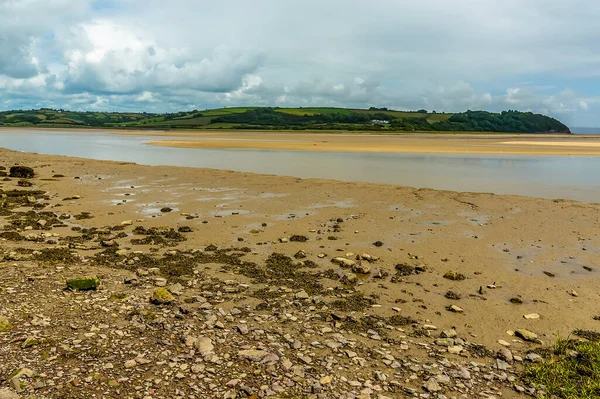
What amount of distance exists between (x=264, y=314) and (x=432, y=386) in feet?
10.4

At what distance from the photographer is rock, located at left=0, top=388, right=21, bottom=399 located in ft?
15.2

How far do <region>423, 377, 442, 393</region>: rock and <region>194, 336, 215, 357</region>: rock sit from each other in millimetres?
3020

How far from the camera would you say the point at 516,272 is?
33.8ft

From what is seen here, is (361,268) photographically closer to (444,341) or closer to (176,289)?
(444,341)

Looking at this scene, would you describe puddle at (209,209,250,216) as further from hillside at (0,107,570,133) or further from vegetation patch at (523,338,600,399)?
hillside at (0,107,570,133)

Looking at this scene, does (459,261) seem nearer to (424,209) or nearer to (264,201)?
(424,209)

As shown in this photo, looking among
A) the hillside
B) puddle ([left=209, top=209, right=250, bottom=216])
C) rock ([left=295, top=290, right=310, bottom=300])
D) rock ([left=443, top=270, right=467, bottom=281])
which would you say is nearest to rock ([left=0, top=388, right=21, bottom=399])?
rock ([left=295, top=290, right=310, bottom=300])

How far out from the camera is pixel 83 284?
799cm

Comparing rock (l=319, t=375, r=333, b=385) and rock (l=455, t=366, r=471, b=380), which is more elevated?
rock (l=319, t=375, r=333, b=385)

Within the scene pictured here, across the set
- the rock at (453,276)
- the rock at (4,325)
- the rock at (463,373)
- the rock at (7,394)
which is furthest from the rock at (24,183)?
the rock at (463,373)

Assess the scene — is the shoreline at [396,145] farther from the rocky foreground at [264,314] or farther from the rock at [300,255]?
the rock at [300,255]

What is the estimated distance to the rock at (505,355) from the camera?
6.25 metres

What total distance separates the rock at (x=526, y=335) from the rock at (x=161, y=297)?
20.5ft

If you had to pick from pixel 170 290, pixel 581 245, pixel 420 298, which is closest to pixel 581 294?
pixel 420 298
